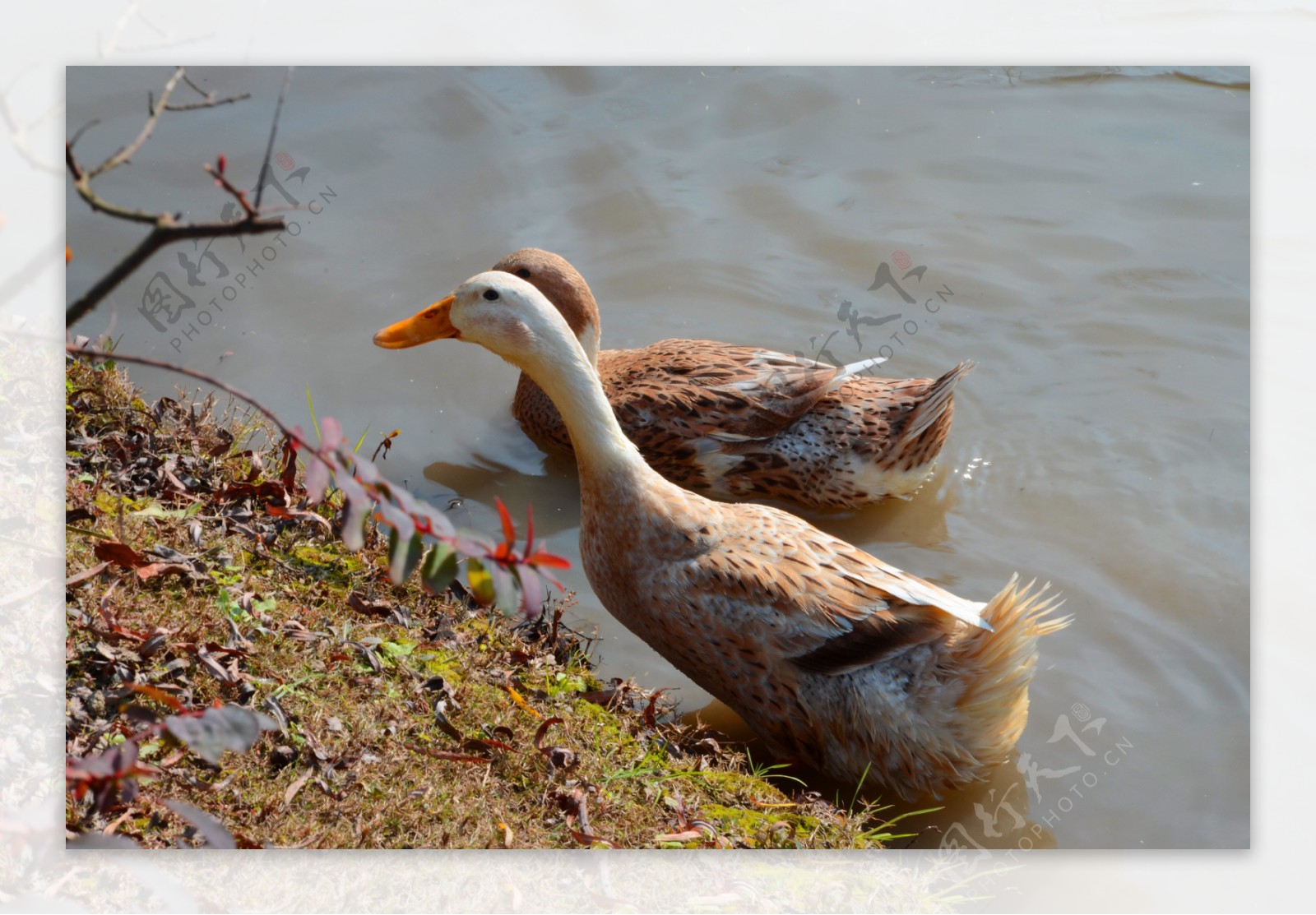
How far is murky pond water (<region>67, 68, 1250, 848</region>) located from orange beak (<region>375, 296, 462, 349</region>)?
1.52ft

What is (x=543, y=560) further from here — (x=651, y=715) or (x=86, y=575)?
(x=86, y=575)

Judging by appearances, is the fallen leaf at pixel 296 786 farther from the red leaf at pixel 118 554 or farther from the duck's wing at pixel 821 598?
the duck's wing at pixel 821 598

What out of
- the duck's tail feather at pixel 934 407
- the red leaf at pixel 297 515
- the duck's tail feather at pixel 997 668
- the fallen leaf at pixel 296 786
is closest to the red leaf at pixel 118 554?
the red leaf at pixel 297 515

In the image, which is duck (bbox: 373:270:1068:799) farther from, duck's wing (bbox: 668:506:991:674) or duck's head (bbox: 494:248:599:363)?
duck's head (bbox: 494:248:599:363)

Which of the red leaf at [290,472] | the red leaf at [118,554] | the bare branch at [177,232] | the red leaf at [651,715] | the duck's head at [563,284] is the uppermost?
the duck's head at [563,284]

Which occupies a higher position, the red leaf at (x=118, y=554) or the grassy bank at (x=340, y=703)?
the red leaf at (x=118, y=554)

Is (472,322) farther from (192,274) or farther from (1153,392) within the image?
(1153,392)

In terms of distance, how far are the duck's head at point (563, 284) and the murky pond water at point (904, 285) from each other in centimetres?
21

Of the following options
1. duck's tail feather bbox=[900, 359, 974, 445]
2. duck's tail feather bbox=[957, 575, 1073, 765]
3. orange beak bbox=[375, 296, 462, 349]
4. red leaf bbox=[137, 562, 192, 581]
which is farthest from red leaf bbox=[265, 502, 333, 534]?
duck's tail feather bbox=[900, 359, 974, 445]

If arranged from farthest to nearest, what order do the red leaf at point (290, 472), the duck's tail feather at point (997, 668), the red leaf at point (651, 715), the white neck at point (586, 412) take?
the red leaf at point (290, 472) < the white neck at point (586, 412) < the red leaf at point (651, 715) < the duck's tail feather at point (997, 668)

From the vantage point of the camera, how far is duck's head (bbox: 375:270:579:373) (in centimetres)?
268

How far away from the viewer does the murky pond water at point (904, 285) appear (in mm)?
2703

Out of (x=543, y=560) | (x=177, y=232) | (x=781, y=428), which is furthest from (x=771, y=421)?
(x=177, y=232)

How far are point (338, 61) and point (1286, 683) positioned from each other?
8.91 ft
